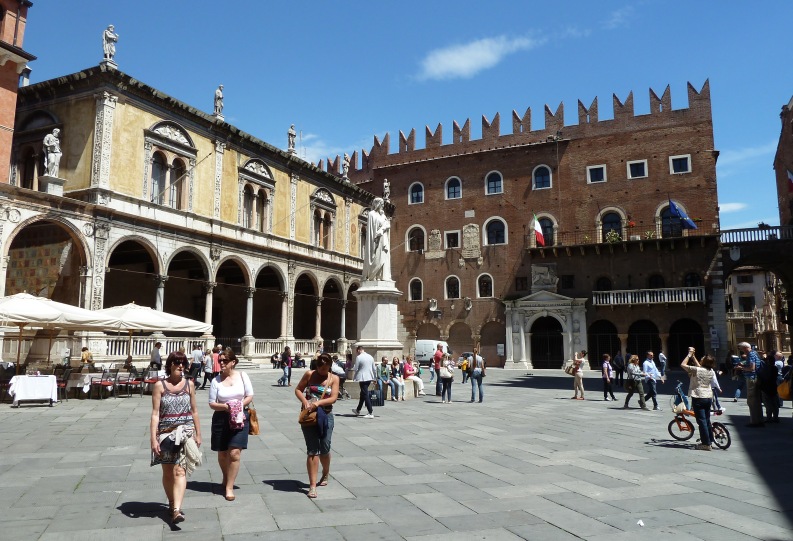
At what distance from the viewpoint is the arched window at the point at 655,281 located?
1228 inches

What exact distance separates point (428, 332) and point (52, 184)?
22.5 meters

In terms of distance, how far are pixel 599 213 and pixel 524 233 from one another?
4.27m

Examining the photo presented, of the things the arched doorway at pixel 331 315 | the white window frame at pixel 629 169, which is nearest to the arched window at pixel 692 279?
the white window frame at pixel 629 169

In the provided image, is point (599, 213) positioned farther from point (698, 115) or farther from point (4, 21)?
point (4, 21)

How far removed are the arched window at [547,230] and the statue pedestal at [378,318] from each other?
70.3 ft

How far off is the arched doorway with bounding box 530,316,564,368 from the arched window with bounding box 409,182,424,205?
1056 cm

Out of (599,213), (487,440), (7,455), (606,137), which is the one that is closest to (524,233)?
(599,213)

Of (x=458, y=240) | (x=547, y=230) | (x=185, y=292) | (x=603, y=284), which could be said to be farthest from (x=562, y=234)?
(x=185, y=292)

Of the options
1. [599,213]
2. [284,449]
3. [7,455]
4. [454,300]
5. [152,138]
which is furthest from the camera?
[454,300]

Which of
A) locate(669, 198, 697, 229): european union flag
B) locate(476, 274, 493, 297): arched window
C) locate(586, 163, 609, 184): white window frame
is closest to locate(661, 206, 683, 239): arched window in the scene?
locate(669, 198, 697, 229): european union flag

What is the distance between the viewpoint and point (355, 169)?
40.5 meters

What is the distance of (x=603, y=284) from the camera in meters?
32.5

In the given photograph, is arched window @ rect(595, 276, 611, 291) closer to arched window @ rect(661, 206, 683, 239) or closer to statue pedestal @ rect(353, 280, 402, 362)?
arched window @ rect(661, 206, 683, 239)

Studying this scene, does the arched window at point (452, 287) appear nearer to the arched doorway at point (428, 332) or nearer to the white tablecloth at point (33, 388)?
the arched doorway at point (428, 332)
